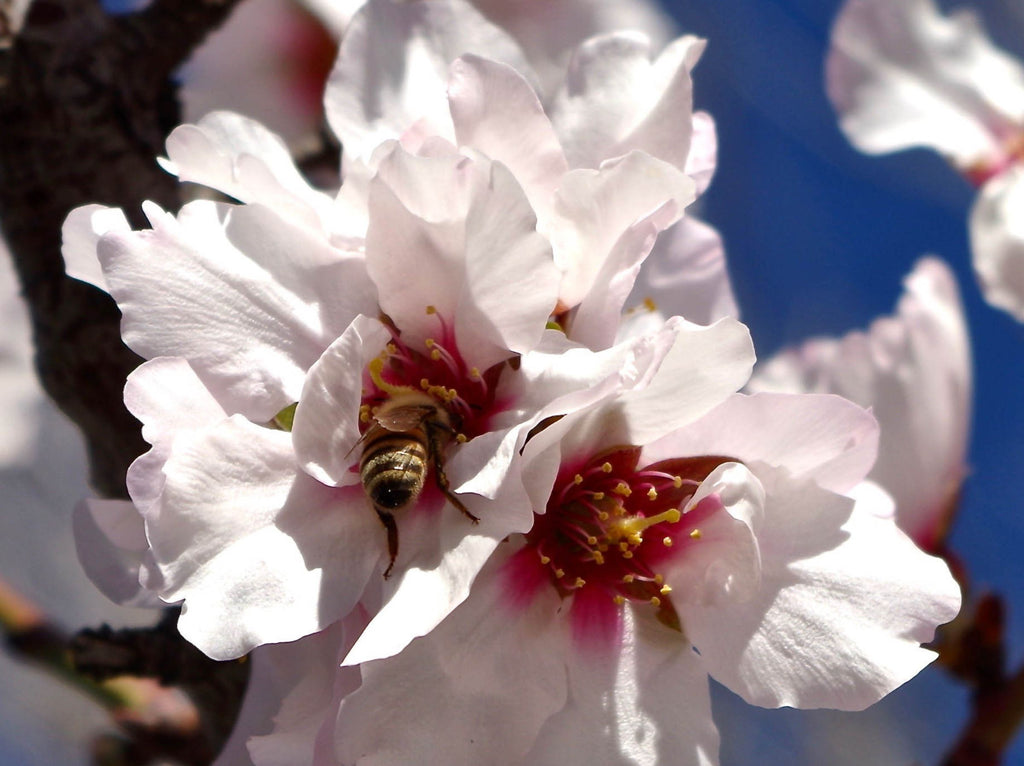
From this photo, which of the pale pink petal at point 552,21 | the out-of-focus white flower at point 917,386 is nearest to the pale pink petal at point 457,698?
the out-of-focus white flower at point 917,386

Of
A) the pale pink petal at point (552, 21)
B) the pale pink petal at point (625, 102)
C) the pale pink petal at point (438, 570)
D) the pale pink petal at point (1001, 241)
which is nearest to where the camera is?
the pale pink petal at point (438, 570)

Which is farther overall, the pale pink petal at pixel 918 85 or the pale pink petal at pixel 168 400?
the pale pink petal at pixel 918 85

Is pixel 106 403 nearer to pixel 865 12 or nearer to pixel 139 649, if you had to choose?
pixel 139 649

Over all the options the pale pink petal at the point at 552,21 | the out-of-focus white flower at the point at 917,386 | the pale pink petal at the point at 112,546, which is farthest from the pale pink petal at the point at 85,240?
the pale pink petal at the point at 552,21

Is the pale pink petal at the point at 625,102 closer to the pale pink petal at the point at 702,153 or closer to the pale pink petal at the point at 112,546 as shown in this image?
the pale pink petal at the point at 702,153

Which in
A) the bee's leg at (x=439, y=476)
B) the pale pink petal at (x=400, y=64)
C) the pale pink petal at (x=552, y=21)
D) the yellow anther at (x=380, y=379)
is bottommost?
the pale pink petal at (x=552, y=21)

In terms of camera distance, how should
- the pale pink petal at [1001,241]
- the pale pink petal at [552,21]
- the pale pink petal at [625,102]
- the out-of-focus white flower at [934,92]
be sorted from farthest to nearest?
the pale pink petal at [552,21], the out-of-focus white flower at [934,92], the pale pink petal at [1001,241], the pale pink petal at [625,102]

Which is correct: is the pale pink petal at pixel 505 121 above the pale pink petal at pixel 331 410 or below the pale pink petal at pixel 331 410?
above

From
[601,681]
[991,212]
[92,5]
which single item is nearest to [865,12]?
[991,212]

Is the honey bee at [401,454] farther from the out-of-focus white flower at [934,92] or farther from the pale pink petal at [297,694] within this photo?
the out-of-focus white flower at [934,92]
